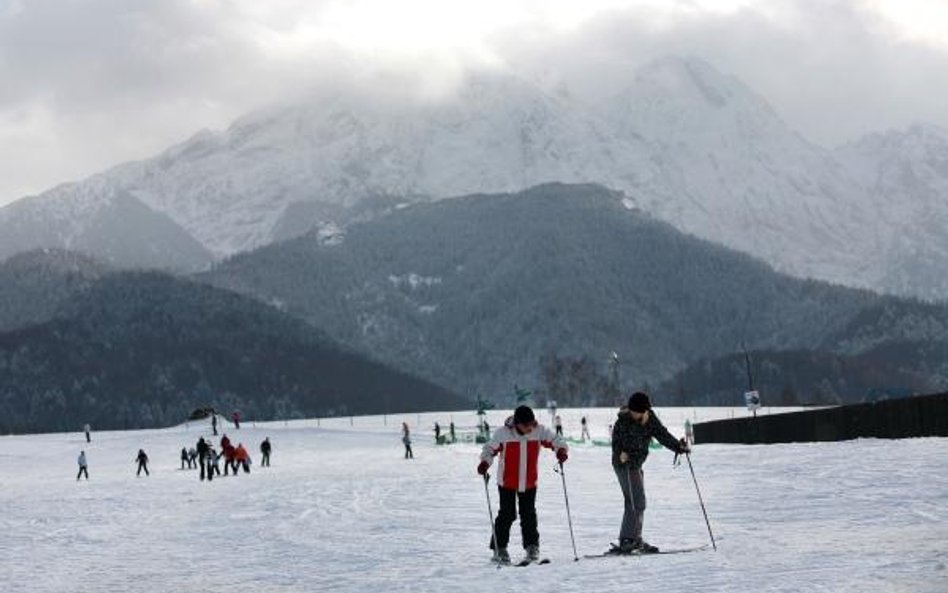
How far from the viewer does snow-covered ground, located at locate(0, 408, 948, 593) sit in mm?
13883

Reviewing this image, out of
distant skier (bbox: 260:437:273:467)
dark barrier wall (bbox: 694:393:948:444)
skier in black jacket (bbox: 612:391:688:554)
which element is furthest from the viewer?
distant skier (bbox: 260:437:273:467)

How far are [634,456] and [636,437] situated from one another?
22 cm

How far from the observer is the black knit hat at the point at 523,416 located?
15516 mm

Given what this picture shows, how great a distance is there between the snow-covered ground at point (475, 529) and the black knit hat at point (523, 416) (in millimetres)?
1620

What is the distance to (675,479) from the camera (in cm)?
3103

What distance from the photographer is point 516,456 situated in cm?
1576

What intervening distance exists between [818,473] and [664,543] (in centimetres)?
1168

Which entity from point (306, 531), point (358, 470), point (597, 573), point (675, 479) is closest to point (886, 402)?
point (675, 479)

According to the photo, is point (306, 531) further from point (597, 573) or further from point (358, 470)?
point (358, 470)

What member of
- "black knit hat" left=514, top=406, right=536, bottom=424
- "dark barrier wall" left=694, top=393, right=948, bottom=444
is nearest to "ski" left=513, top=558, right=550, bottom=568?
"black knit hat" left=514, top=406, right=536, bottom=424

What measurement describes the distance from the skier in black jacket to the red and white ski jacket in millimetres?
858

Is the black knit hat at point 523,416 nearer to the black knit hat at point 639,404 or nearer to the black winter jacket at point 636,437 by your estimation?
the black winter jacket at point 636,437

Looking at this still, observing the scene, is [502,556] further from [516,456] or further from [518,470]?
[516,456]

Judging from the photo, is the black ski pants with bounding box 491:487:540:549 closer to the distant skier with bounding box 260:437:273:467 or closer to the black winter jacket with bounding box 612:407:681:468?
the black winter jacket with bounding box 612:407:681:468
